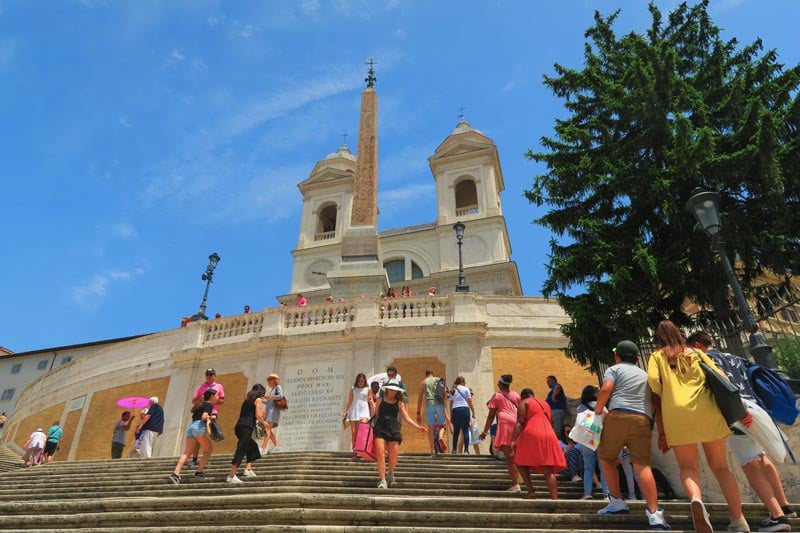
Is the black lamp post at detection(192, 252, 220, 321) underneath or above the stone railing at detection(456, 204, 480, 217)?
underneath

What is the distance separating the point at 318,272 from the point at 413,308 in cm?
2253

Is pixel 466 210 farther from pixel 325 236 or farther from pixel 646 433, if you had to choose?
pixel 646 433

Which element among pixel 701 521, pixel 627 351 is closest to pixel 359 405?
pixel 627 351

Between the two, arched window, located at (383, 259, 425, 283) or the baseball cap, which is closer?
the baseball cap

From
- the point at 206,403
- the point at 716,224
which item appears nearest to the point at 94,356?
the point at 206,403

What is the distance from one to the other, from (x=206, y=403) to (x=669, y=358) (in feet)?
20.5

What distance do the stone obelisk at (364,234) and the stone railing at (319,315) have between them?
2.89 metres

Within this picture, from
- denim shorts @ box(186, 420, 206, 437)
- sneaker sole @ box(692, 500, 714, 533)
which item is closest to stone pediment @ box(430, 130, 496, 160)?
denim shorts @ box(186, 420, 206, 437)

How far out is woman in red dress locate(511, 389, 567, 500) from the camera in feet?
19.6

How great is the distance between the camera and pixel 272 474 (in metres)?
7.81

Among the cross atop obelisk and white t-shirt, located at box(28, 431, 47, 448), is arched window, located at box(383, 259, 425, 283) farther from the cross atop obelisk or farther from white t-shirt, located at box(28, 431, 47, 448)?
white t-shirt, located at box(28, 431, 47, 448)

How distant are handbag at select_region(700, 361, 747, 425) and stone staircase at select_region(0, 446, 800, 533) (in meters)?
1.28

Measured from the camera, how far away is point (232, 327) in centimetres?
1744

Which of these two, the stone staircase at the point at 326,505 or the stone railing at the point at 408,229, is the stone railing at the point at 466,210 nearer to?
the stone railing at the point at 408,229
